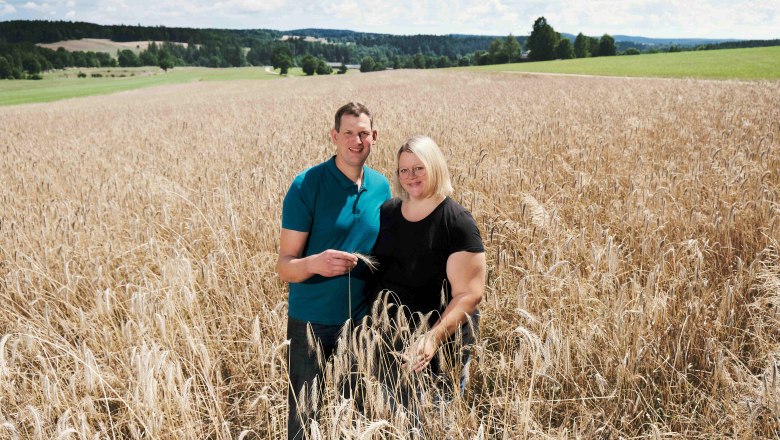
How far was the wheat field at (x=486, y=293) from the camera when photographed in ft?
6.25

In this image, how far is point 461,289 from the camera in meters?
2.34

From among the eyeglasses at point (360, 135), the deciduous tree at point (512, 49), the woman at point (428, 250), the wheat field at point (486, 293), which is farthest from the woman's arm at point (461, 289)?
the deciduous tree at point (512, 49)

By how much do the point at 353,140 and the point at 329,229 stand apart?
50 centimetres

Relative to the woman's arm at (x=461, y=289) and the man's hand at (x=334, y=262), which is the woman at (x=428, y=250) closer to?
the woman's arm at (x=461, y=289)

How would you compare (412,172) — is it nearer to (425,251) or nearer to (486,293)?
(425,251)

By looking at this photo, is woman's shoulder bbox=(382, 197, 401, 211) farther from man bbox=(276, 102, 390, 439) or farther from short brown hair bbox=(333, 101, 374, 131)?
short brown hair bbox=(333, 101, 374, 131)

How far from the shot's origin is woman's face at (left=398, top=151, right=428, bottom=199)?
2.46 meters

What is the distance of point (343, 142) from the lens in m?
2.67

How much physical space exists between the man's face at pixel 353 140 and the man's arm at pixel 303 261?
468 mm

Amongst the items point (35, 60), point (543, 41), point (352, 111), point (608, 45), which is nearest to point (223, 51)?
point (35, 60)

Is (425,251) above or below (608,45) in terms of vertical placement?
below

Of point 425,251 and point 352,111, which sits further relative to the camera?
point 352,111

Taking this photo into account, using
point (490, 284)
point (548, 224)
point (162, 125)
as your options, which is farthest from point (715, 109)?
point (162, 125)

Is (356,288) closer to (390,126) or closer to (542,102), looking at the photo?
(390,126)
